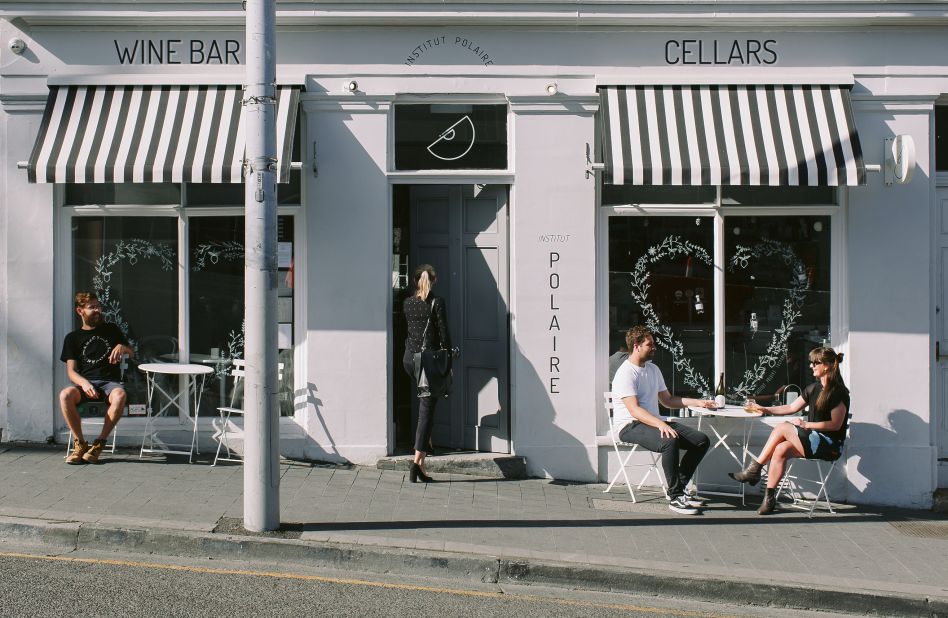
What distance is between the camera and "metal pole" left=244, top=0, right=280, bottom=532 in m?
7.45

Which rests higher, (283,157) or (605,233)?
(283,157)

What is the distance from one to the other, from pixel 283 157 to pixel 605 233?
3.20 metres

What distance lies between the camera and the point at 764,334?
1009 centimetres

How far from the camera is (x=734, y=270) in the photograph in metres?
10.0

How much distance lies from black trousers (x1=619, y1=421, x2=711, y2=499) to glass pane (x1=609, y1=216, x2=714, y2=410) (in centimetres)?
124

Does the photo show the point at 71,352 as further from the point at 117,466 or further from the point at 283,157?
the point at 283,157

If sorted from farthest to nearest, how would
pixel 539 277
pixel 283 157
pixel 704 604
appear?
pixel 539 277, pixel 283 157, pixel 704 604

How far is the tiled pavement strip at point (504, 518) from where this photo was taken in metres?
7.40

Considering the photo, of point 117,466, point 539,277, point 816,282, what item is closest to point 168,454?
point 117,466

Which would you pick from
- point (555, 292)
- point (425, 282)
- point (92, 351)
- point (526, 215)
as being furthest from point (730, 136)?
point (92, 351)

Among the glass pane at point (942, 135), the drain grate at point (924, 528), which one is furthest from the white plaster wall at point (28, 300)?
the glass pane at point (942, 135)

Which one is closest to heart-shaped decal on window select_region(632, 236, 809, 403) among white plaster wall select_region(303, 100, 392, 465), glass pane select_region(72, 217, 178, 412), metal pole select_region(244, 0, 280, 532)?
white plaster wall select_region(303, 100, 392, 465)

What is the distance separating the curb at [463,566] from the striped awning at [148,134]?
333cm

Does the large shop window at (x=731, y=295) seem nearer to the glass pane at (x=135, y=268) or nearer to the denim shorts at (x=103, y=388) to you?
the glass pane at (x=135, y=268)
